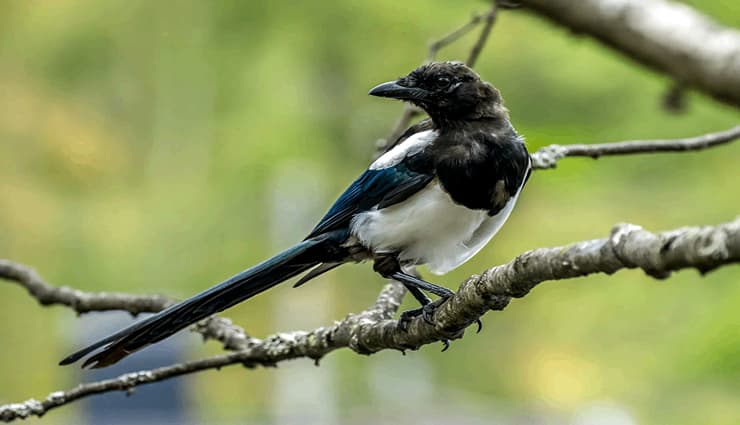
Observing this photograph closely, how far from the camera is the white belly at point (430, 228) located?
2.87 m

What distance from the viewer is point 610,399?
7.11 meters

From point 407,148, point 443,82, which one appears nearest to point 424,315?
point 407,148

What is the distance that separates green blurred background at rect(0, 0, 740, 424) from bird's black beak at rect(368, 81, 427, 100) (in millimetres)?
2565

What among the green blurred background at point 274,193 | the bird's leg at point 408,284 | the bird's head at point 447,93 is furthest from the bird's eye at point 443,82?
the green blurred background at point 274,193

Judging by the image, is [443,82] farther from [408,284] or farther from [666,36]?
[666,36]

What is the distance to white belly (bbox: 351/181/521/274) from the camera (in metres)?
2.87

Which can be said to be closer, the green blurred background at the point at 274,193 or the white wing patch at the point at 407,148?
the white wing patch at the point at 407,148

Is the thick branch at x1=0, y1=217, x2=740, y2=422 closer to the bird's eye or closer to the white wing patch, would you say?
the white wing patch

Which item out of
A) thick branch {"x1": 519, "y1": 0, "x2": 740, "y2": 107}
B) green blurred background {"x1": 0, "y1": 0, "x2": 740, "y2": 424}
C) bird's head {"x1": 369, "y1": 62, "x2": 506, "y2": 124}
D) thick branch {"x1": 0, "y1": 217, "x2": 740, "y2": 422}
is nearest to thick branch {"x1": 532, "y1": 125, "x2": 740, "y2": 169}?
bird's head {"x1": 369, "y1": 62, "x2": 506, "y2": 124}

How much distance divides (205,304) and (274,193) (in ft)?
20.7

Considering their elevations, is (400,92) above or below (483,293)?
above

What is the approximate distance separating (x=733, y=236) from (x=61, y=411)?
332 inches

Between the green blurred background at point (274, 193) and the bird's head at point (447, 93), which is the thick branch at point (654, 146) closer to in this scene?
the bird's head at point (447, 93)

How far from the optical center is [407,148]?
9.91 feet
